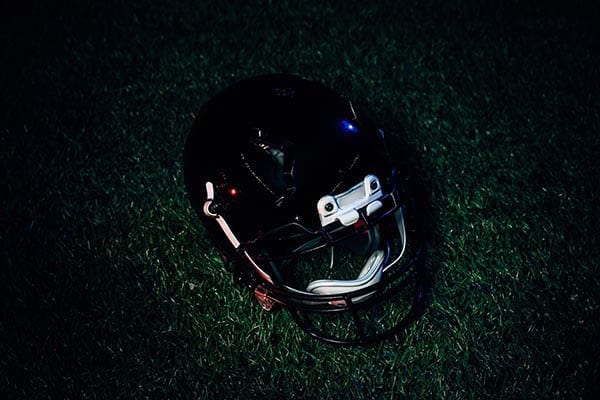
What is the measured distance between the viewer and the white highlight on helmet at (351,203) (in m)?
1.35

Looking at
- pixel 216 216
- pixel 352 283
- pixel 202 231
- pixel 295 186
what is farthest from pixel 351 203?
pixel 202 231

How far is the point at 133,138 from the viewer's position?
223cm

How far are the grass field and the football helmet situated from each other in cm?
24

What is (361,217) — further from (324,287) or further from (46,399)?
(46,399)

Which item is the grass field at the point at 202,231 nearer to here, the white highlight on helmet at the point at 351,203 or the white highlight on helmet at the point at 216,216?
the white highlight on helmet at the point at 216,216

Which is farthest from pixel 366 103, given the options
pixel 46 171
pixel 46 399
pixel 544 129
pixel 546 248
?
pixel 46 399

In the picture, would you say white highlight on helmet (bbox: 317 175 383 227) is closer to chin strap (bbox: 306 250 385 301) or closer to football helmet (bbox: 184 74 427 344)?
football helmet (bbox: 184 74 427 344)

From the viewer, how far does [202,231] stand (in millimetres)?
1927

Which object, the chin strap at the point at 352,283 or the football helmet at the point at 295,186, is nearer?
the football helmet at the point at 295,186

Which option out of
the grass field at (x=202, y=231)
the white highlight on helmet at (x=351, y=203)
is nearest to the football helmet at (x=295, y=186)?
the white highlight on helmet at (x=351, y=203)

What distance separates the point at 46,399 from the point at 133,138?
114 cm

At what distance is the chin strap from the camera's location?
4.91ft

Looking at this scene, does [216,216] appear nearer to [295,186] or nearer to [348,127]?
[295,186]

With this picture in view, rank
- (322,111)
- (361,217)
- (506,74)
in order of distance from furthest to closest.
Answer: (506,74) → (322,111) → (361,217)
